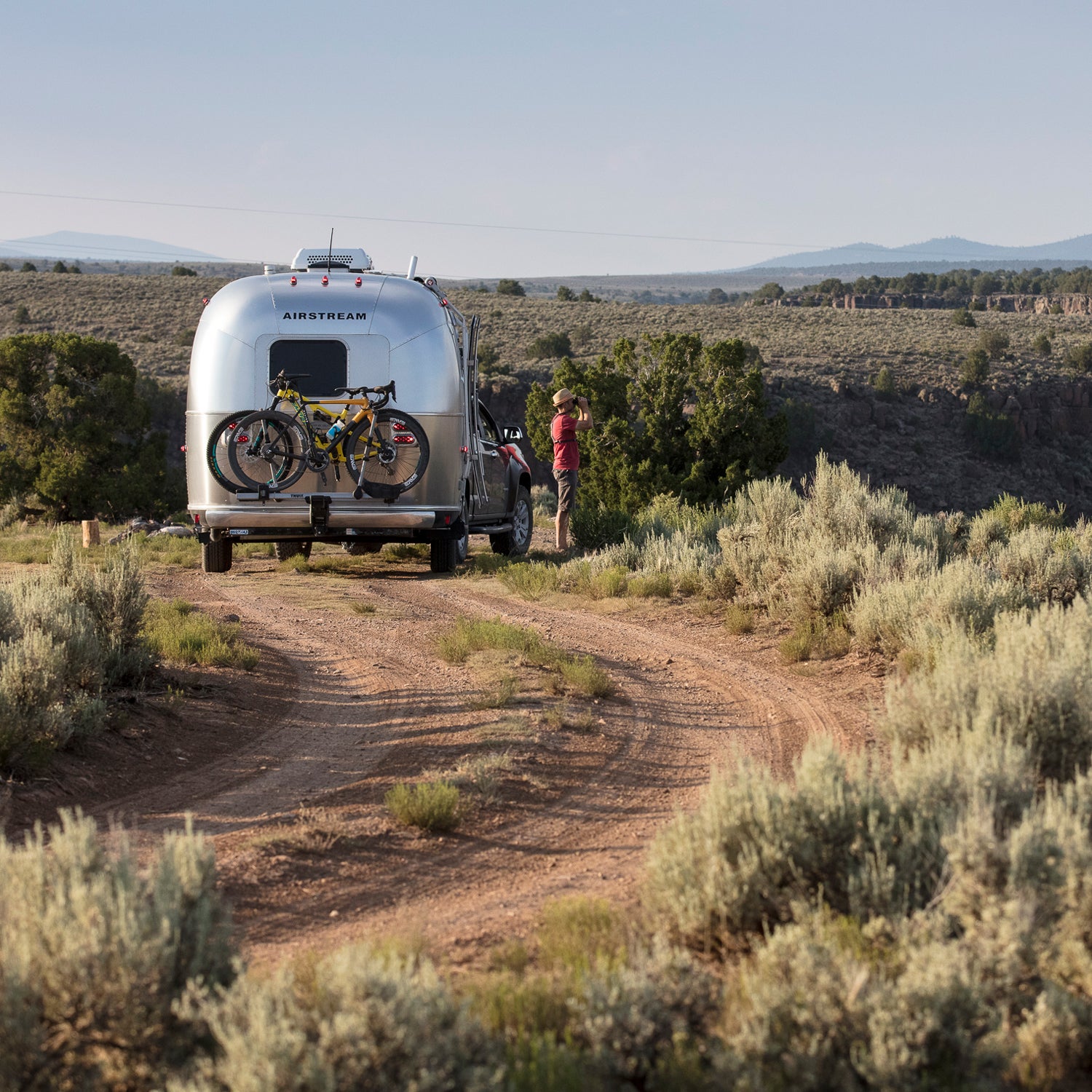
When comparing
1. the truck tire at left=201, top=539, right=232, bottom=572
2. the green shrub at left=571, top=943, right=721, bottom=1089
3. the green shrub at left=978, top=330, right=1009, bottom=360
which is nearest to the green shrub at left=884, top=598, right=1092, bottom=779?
the green shrub at left=571, top=943, right=721, bottom=1089

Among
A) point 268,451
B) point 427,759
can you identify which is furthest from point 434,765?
point 268,451

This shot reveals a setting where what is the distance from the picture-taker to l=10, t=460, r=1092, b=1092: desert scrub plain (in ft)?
9.50

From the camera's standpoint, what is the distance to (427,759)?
6.31 metres

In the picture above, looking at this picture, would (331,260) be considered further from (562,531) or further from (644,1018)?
(644,1018)

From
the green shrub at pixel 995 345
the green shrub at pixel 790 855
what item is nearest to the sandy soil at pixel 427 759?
the green shrub at pixel 790 855

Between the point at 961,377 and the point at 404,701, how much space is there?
51931 millimetres

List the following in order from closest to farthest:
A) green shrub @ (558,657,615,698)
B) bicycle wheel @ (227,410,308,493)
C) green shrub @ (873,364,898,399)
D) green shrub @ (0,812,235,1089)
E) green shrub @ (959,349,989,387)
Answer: green shrub @ (0,812,235,1089) < green shrub @ (558,657,615,698) < bicycle wheel @ (227,410,308,493) < green shrub @ (873,364,898,399) < green shrub @ (959,349,989,387)

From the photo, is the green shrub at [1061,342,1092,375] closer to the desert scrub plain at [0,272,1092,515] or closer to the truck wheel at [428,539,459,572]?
the desert scrub plain at [0,272,1092,515]

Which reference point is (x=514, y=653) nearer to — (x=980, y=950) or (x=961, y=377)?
(x=980, y=950)

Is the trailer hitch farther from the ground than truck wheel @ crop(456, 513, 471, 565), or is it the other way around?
the trailer hitch

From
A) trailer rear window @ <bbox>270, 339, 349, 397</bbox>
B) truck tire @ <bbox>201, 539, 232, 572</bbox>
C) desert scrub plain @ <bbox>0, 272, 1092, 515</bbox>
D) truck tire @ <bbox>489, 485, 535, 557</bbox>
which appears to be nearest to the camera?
trailer rear window @ <bbox>270, 339, 349, 397</bbox>

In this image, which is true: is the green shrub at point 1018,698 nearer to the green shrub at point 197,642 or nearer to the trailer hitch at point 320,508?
the green shrub at point 197,642

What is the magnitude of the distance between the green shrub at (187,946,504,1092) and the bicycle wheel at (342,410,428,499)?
8207 mm

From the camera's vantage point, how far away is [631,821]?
5445 mm
